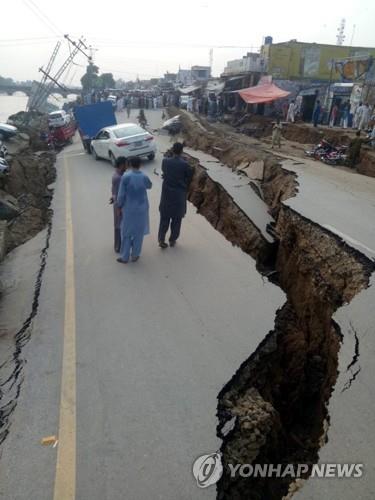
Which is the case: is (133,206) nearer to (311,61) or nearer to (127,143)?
(127,143)

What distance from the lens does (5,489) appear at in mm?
2643

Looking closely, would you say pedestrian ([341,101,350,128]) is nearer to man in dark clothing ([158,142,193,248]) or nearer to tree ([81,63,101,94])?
man in dark clothing ([158,142,193,248])

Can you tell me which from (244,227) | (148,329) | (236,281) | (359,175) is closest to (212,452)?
(148,329)

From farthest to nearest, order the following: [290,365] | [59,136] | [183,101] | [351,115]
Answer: [183,101], [59,136], [351,115], [290,365]

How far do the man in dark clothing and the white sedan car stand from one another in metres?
8.36

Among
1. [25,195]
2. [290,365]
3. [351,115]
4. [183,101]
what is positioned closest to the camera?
[290,365]

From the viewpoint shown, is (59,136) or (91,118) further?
(59,136)

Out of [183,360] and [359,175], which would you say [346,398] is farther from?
[359,175]

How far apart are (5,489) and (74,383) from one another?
108 centimetres
